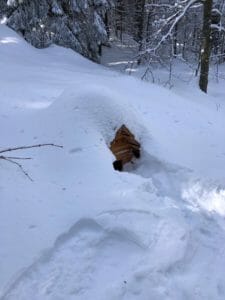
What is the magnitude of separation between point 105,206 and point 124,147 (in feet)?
4.59

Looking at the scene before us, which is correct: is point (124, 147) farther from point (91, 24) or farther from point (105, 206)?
point (91, 24)

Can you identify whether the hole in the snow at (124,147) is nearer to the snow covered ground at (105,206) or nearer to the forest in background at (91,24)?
the snow covered ground at (105,206)

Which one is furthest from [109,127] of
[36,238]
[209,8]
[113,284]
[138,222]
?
[209,8]

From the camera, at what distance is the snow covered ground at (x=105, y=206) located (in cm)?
286

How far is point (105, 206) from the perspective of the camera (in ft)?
11.5

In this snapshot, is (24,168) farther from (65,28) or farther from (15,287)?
(65,28)

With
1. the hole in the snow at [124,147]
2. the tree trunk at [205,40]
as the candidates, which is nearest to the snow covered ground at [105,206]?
the hole in the snow at [124,147]

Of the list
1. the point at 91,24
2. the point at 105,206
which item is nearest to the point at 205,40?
the point at 91,24

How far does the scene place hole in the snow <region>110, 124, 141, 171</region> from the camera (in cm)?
469

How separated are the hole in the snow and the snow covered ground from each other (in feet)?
0.32

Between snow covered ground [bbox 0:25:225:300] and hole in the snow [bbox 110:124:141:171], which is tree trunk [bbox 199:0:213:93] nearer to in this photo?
snow covered ground [bbox 0:25:225:300]

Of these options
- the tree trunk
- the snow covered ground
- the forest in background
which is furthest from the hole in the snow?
the tree trunk

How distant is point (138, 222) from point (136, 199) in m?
0.34

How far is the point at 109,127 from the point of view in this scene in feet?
15.3
